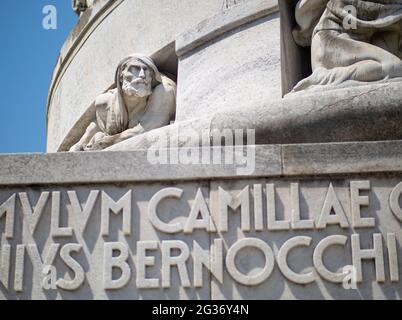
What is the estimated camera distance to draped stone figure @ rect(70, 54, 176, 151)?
29.2ft

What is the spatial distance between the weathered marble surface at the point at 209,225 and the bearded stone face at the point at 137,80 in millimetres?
2000

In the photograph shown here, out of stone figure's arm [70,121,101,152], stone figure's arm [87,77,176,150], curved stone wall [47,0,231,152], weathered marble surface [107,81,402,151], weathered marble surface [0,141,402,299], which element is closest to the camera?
weathered marble surface [0,141,402,299]

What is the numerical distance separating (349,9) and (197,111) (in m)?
1.59

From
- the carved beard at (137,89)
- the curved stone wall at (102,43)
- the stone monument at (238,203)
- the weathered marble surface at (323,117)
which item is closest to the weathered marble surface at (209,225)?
the stone monument at (238,203)

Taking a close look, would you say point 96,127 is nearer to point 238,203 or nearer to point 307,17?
point 307,17

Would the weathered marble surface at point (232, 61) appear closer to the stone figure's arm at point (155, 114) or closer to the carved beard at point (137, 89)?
the stone figure's arm at point (155, 114)

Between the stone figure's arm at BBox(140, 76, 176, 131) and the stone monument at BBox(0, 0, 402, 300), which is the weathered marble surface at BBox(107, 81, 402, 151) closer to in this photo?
the stone monument at BBox(0, 0, 402, 300)

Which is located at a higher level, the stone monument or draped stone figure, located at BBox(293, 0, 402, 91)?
draped stone figure, located at BBox(293, 0, 402, 91)

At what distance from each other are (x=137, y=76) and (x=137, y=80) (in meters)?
0.07

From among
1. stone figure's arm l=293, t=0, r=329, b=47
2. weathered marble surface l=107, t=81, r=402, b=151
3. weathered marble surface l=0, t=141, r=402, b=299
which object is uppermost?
stone figure's arm l=293, t=0, r=329, b=47

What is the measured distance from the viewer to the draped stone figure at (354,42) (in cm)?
768

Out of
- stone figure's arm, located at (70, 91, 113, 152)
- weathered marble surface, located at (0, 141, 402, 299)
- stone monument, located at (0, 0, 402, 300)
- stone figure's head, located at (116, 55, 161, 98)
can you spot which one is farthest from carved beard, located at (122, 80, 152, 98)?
weathered marble surface, located at (0, 141, 402, 299)

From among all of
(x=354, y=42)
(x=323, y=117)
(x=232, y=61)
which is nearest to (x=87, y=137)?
(x=232, y=61)

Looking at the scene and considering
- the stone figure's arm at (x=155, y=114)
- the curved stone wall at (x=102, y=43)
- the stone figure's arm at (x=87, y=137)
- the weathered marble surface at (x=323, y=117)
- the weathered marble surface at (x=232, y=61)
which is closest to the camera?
the weathered marble surface at (x=323, y=117)
